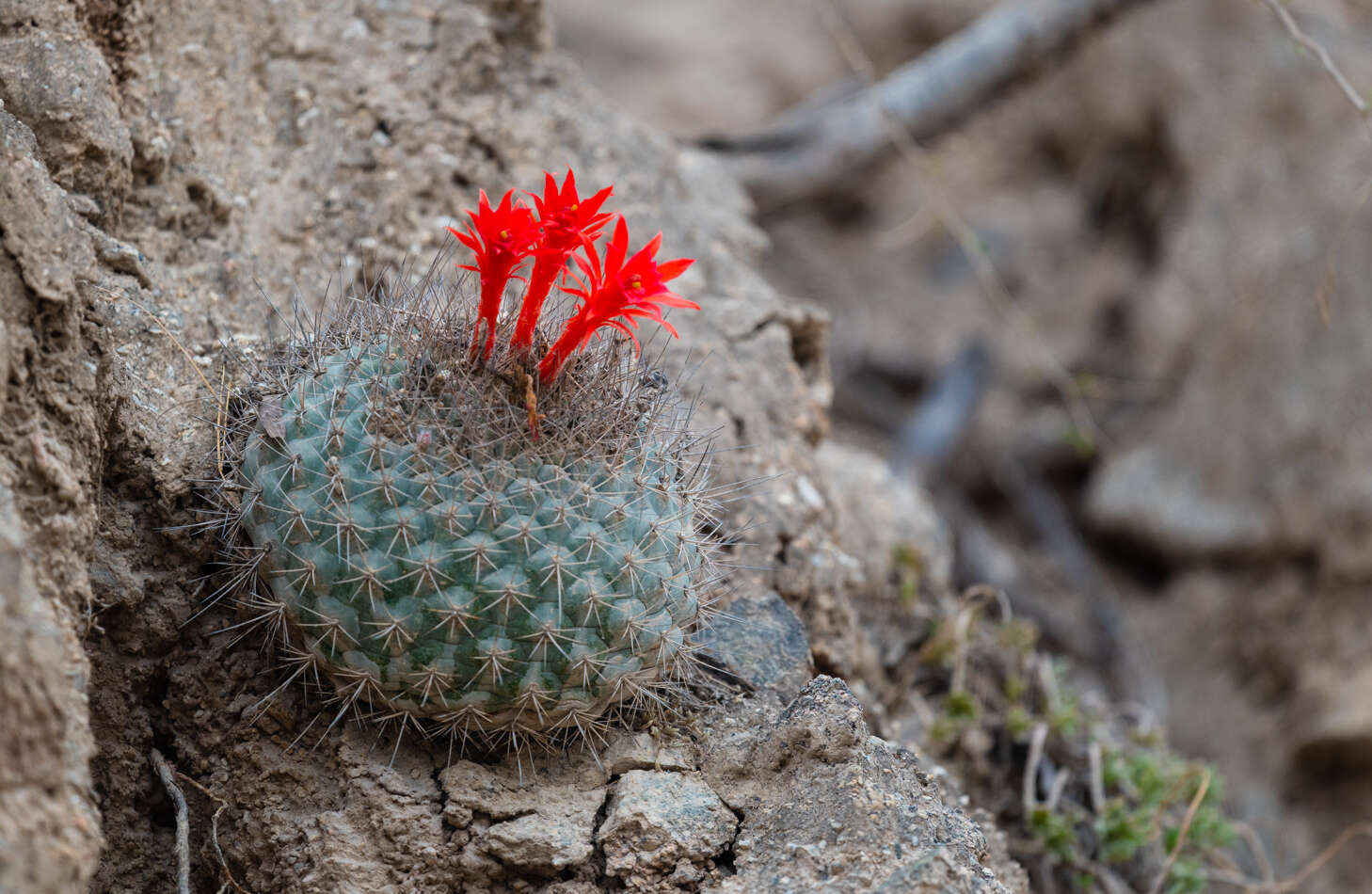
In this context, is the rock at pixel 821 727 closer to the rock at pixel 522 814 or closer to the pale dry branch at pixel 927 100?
the rock at pixel 522 814

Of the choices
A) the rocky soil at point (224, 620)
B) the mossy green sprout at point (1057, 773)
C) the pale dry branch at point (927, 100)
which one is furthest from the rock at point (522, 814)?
the pale dry branch at point (927, 100)

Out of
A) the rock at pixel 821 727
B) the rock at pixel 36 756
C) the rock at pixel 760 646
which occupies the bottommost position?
the rock at pixel 36 756

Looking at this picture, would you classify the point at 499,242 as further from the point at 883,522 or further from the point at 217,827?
the point at 883,522

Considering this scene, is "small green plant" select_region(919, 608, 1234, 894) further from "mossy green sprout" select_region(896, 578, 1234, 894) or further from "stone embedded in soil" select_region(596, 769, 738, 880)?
"stone embedded in soil" select_region(596, 769, 738, 880)

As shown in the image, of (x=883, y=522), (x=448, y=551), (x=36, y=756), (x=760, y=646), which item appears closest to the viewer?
(x=36, y=756)

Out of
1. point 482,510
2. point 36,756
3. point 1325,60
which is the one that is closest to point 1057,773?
point 1325,60

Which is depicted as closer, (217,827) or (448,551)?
(448,551)
